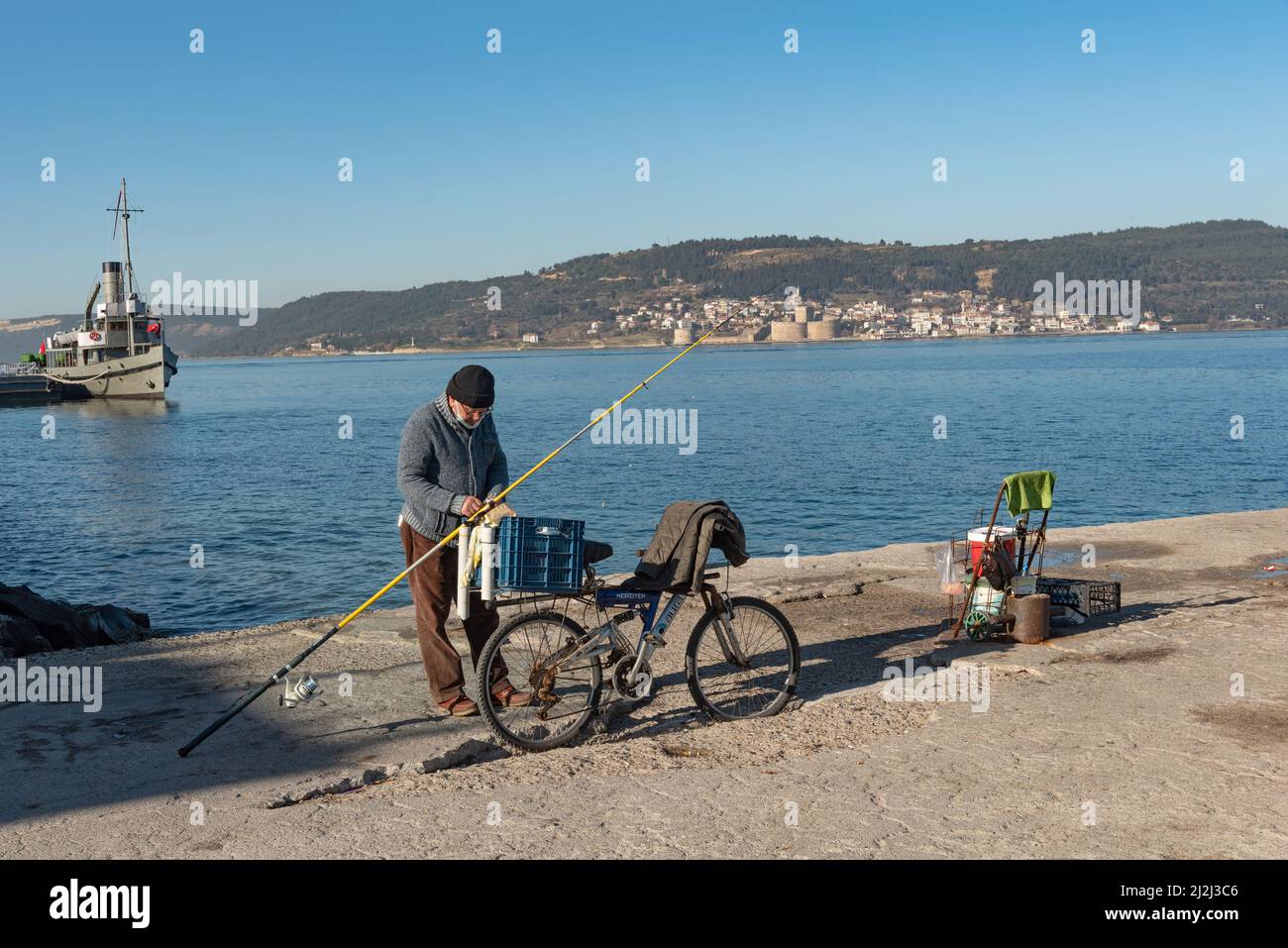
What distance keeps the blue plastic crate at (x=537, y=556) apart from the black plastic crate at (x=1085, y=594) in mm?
4775

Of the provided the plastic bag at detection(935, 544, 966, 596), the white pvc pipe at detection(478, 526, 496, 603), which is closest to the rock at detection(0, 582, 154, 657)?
the white pvc pipe at detection(478, 526, 496, 603)

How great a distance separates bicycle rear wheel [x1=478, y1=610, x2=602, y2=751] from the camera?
Result: 242 inches

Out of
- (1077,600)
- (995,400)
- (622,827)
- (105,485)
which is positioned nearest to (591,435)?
(105,485)

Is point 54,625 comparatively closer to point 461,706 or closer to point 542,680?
point 461,706

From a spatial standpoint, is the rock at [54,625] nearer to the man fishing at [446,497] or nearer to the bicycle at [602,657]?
the man fishing at [446,497]

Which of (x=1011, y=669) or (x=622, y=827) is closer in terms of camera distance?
(x=622, y=827)

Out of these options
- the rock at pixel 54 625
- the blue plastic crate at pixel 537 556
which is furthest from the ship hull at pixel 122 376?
the blue plastic crate at pixel 537 556

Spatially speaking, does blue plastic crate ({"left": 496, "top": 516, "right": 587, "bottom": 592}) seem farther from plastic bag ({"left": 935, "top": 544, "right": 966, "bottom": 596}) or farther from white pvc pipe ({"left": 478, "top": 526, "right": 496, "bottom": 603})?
plastic bag ({"left": 935, "top": 544, "right": 966, "bottom": 596})

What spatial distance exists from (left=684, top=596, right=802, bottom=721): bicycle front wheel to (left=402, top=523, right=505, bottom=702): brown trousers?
1245 millimetres

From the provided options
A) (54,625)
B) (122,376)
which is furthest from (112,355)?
(54,625)

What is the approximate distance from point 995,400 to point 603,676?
226 feet

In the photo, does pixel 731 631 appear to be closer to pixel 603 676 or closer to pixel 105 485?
pixel 603 676

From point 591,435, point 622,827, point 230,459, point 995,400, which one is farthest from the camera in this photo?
point 995,400
